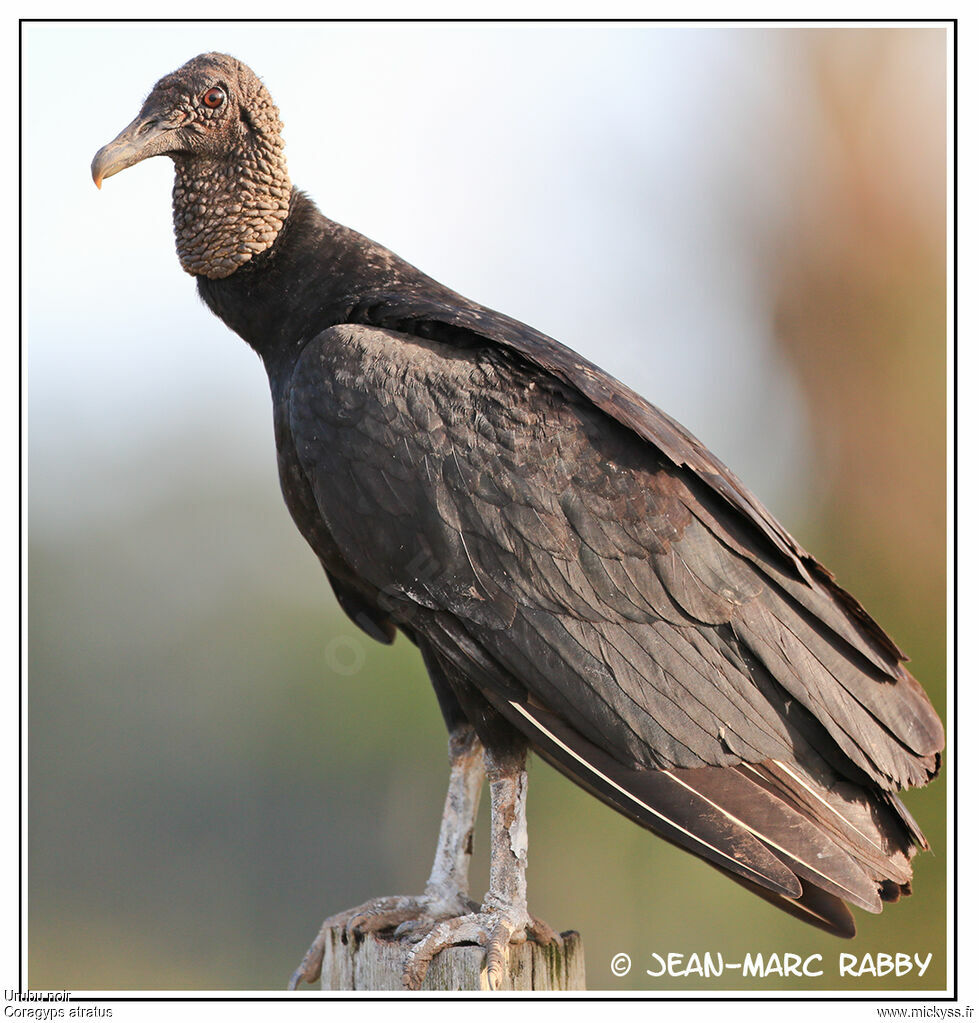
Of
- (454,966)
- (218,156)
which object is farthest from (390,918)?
(218,156)

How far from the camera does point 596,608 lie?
105 inches

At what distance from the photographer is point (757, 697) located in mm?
2678

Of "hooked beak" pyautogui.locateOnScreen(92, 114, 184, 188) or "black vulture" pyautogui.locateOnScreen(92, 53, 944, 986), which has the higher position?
"hooked beak" pyautogui.locateOnScreen(92, 114, 184, 188)

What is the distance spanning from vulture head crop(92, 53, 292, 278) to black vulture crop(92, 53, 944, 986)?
0.27 metres

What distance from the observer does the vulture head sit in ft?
10.4

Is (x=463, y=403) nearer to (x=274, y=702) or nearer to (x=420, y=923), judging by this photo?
(x=420, y=923)

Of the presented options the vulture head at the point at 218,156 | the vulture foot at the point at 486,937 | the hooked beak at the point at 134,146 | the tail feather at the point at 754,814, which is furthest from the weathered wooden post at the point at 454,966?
the hooked beak at the point at 134,146

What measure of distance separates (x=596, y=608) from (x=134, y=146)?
1.86 meters

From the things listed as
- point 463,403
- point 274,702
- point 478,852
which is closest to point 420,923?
point 463,403

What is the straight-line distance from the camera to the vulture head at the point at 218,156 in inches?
124

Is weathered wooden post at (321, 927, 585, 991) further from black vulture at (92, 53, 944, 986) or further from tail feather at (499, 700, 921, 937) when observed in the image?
tail feather at (499, 700, 921, 937)

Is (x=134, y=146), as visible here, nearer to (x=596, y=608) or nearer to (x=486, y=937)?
(x=596, y=608)

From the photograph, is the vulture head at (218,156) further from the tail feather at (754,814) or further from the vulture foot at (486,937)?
the vulture foot at (486,937)

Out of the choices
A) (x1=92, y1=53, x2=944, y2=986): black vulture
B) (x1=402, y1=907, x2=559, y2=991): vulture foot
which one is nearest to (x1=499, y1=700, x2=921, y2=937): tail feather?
(x1=92, y1=53, x2=944, y2=986): black vulture
